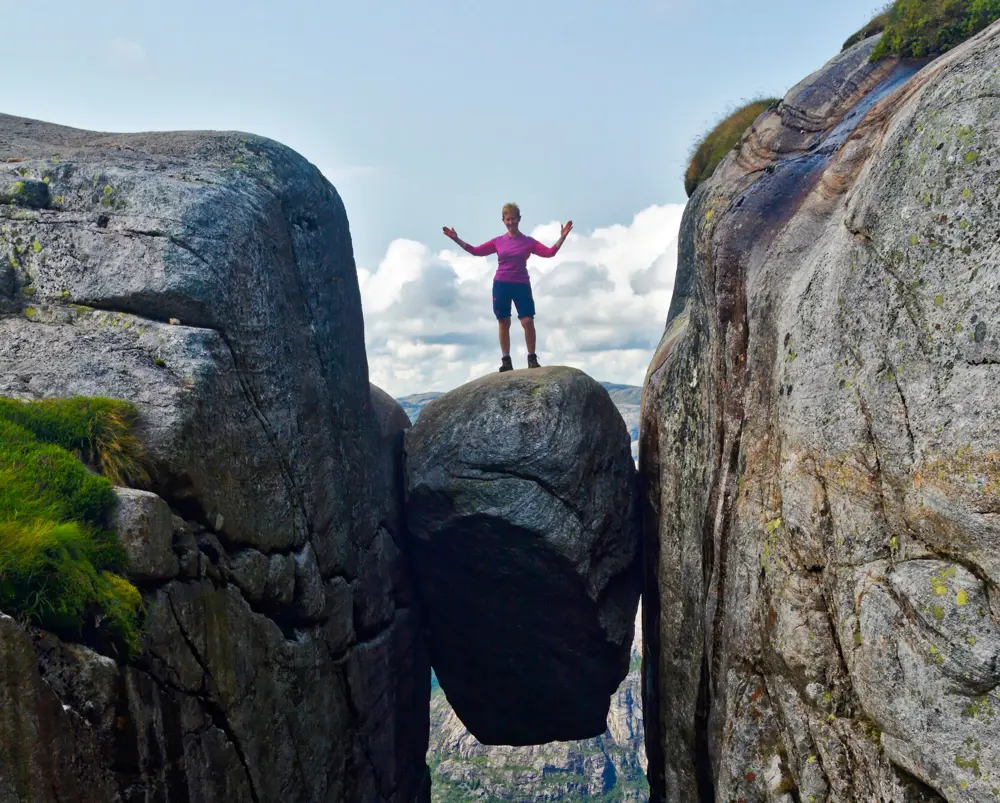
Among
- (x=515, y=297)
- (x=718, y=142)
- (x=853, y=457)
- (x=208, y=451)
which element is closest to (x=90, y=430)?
(x=208, y=451)

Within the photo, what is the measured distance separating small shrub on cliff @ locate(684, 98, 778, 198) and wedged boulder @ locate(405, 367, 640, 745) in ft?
23.6

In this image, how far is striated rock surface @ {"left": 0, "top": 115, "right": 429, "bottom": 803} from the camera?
8938mm

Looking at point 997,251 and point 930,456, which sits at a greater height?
point 997,251

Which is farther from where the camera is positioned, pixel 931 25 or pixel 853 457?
pixel 931 25

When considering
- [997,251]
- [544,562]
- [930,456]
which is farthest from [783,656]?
[544,562]

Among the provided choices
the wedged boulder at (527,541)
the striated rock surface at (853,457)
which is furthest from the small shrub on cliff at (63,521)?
the wedged boulder at (527,541)

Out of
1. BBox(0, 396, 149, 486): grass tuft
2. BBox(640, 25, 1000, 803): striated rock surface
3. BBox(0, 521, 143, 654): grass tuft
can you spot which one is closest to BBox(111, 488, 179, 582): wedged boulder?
BBox(0, 521, 143, 654): grass tuft

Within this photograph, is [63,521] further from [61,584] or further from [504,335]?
[504,335]

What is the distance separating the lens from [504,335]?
21375 millimetres

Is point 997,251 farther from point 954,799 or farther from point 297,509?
point 297,509

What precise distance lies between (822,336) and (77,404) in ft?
36.7

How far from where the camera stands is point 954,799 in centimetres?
770

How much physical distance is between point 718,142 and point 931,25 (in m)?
7.35

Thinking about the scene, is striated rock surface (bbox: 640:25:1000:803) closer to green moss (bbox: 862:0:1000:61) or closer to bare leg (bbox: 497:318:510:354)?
green moss (bbox: 862:0:1000:61)
